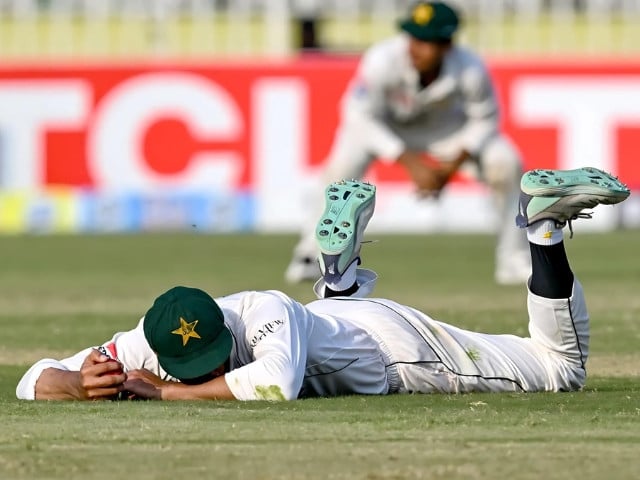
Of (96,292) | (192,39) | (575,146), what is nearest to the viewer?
(96,292)

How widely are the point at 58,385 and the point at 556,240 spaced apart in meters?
1.92

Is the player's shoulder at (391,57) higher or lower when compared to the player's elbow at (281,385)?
higher

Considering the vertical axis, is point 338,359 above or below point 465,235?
above

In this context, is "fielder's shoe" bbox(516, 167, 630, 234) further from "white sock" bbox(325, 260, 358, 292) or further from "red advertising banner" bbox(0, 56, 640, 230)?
"red advertising banner" bbox(0, 56, 640, 230)

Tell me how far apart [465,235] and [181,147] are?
3.67m

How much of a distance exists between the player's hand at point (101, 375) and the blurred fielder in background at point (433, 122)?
668 cm

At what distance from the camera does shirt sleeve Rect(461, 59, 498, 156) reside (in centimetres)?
1248

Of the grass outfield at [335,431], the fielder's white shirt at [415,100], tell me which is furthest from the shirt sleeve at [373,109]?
the grass outfield at [335,431]

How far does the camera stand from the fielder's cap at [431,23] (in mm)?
11883

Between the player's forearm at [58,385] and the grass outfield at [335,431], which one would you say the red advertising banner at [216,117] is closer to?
the grass outfield at [335,431]

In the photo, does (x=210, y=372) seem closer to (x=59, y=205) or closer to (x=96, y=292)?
(x=96, y=292)

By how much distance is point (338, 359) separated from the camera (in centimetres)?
592

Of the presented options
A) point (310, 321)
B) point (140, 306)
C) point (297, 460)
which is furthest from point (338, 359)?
point (140, 306)

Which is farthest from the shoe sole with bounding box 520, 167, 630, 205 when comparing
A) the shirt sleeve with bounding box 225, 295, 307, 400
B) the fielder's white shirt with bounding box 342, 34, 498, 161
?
A: the fielder's white shirt with bounding box 342, 34, 498, 161
